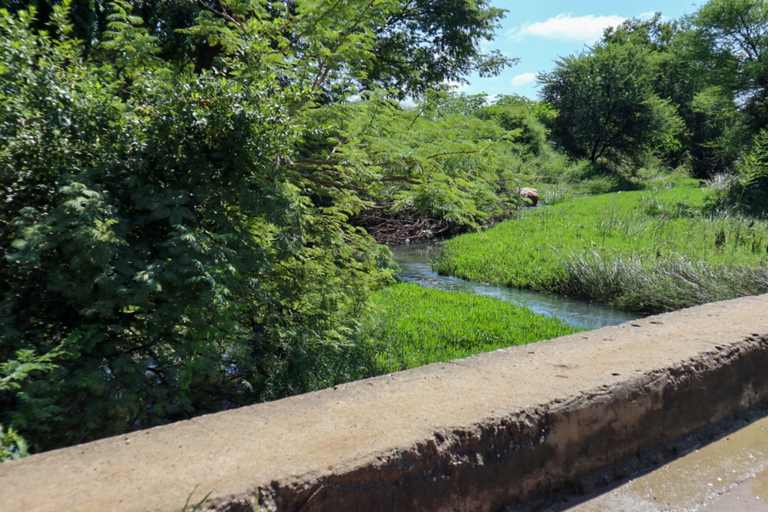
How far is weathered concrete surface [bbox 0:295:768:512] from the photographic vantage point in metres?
1.83

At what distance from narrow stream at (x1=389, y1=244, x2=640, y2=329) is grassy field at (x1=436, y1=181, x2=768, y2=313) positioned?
0.25 m

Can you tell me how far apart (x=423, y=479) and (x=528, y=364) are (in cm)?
121

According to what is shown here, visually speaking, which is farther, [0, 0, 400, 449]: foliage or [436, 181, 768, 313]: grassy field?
[436, 181, 768, 313]: grassy field

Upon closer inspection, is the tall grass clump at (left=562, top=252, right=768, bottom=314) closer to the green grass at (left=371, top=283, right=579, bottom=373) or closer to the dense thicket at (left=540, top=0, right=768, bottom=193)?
the green grass at (left=371, top=283, right=579, bottom=373)

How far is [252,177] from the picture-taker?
3510 mm

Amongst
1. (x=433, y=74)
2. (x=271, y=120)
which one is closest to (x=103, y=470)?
(x=271, y=120)

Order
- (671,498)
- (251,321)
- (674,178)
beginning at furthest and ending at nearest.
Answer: (674,178) < (251,321) < (671,498)

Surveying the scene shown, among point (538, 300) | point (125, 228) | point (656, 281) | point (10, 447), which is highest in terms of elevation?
point (125, 228)

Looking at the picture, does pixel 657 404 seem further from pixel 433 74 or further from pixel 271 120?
pixel 433 74

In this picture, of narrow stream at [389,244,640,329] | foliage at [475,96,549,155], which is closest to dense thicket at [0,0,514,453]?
narrow stream at [389,244,640,329]

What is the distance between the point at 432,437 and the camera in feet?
7.18

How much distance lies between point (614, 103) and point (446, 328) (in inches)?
1156

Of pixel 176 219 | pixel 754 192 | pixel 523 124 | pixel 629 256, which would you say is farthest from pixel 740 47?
pixel 176 219

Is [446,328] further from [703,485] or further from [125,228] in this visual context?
[125,228]
